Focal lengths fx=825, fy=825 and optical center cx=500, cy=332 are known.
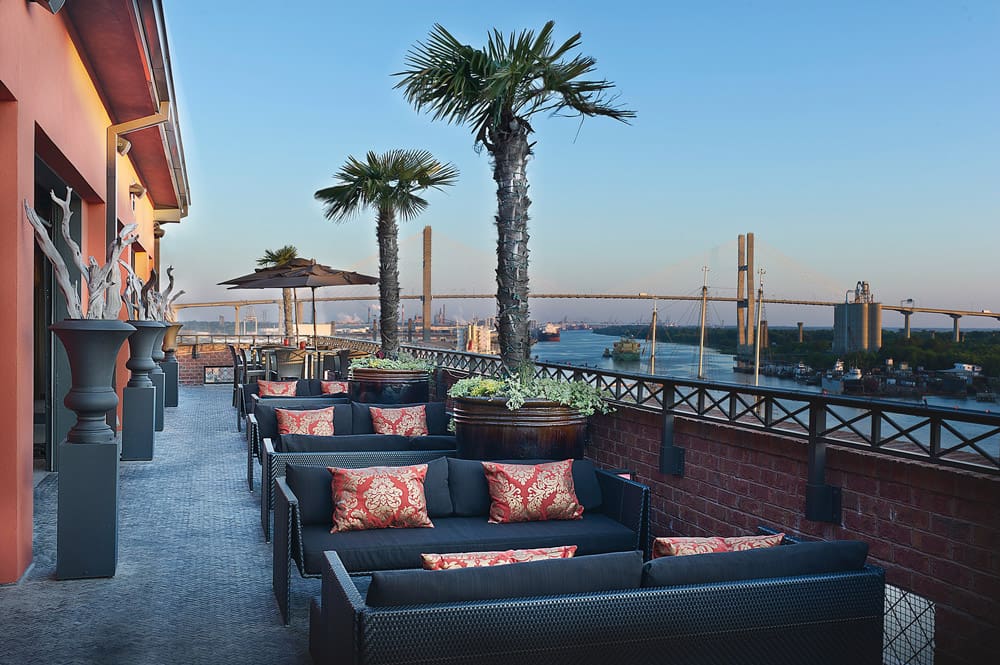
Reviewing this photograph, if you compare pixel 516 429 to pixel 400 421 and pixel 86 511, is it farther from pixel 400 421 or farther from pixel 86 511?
pixel 86 511

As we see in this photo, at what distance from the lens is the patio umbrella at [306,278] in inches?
521

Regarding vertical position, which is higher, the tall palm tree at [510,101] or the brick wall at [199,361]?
the tall palm tree at [510,101]

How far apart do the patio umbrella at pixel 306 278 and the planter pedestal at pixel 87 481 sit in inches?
326

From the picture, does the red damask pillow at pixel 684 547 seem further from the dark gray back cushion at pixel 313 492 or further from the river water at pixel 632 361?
the dark gray back cushion at pixel 313 492

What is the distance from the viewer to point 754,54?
28.0 metres

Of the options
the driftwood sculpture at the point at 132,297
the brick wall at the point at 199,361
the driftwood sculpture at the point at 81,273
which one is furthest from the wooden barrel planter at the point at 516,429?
the brick wall at the point at 199,361

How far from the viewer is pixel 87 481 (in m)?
4.61

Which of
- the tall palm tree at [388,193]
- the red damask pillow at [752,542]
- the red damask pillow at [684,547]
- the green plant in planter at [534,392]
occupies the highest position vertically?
the tall palm tree at [388,193]

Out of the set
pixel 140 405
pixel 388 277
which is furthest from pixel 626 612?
pixel 388 277

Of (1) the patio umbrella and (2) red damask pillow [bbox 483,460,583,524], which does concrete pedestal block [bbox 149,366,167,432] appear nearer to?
(1) the patio umbrella

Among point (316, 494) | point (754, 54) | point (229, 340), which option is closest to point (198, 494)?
point (316, 494)

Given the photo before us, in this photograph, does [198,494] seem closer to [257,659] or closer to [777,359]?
[257,659]

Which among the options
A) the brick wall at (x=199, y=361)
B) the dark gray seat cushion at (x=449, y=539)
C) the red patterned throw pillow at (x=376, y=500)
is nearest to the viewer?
the dark gray seat cushion at (x=449, y=539)

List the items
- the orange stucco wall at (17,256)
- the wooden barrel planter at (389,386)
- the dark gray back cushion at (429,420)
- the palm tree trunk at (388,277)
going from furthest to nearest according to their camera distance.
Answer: the palm tree trunk at (388,277) < the wooden barrel planter at (389,386) < the dark gray back cushion at (429,420) < the orange stucco wall at (17,256)
